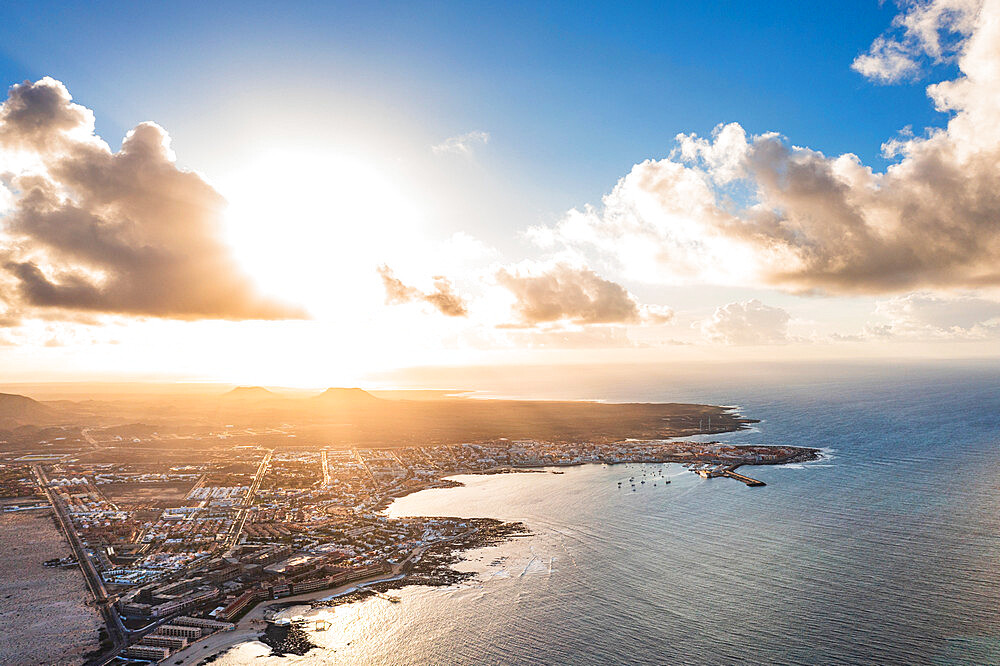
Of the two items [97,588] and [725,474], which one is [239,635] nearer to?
[97,588]

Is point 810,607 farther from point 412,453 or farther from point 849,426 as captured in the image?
point 849,426

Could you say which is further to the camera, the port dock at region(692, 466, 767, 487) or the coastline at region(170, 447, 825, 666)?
the port dock at region(692, 466, 767, 487)

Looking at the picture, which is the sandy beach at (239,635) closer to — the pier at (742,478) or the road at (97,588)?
the road at (97,588)

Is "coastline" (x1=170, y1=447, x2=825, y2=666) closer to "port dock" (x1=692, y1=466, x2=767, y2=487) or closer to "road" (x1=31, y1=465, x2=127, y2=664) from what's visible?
"road" (x1=31, y1=465, x2=127, y2=664)

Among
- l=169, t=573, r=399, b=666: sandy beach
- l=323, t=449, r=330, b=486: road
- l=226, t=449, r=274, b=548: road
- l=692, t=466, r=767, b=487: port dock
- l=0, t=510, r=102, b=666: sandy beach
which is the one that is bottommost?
l=169, t=573, r=399, b=666: sandy beach

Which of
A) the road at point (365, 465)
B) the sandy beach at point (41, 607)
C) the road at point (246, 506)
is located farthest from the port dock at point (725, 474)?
the sandy beach at point (41, 607)

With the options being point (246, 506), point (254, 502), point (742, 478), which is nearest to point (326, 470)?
point (254, 502)

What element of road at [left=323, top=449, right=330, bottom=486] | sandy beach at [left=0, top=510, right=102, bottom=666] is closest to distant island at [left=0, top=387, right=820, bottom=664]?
road at [left=323, top=449, right=330, bottom=486]
